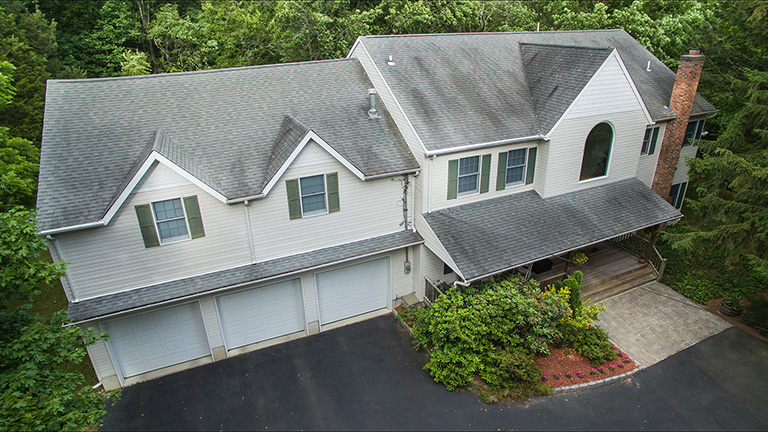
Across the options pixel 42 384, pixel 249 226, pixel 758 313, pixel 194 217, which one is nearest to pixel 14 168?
pixel 194 217

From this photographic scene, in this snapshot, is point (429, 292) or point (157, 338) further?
point (429, 292)

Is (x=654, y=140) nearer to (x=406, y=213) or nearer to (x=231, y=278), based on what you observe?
(x=406, y=213)

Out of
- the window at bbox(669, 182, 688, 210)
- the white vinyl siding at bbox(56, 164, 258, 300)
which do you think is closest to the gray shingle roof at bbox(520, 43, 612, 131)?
the window at bbox(669, 182, 688, 210)

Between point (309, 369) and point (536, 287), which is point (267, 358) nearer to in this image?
point (309, 369)

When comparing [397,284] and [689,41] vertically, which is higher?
[689,41]

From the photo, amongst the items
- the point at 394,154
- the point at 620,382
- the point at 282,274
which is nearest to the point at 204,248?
the point at 282,274

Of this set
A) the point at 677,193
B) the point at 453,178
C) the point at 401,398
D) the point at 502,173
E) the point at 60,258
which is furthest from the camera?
the point at 677,193
